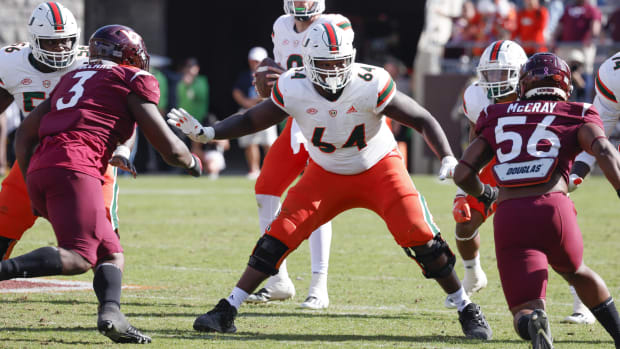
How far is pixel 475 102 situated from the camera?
6.15 m

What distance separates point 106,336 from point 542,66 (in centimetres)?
250

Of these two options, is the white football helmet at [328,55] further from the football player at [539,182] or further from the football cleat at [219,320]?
the football cleat at [219,320]

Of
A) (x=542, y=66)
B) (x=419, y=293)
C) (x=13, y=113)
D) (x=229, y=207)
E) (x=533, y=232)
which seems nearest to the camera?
(x=533, y=232)

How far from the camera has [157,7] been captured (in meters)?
19.5

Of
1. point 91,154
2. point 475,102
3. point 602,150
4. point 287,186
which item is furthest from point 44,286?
point 602,150

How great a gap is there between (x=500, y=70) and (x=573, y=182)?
101 cm

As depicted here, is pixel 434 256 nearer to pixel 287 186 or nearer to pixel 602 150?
pixel 602 150

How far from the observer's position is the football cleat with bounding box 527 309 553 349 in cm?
408

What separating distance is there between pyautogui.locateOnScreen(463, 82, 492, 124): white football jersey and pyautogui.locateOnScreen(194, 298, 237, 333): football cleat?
2083 millimetres

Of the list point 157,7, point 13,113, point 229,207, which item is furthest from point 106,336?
point 157,7

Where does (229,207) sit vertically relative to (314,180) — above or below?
below

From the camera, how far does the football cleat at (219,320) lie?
507 centimetres

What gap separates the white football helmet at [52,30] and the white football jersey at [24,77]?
11cm

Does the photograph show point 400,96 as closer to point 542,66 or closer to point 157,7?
Result: point 542,66
